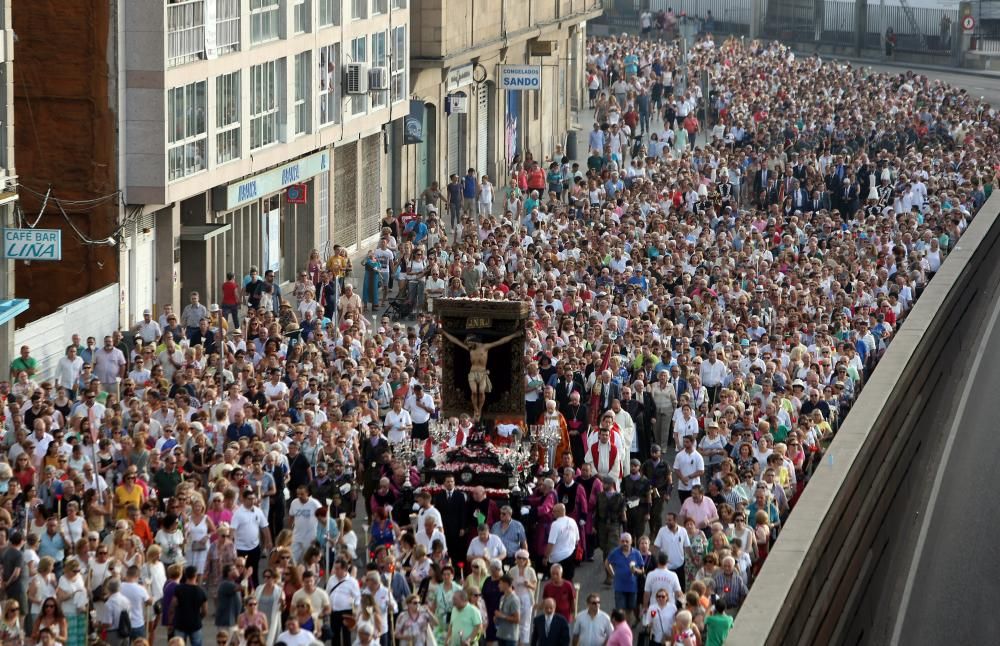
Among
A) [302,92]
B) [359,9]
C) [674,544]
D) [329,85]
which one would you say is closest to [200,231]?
[302,92]

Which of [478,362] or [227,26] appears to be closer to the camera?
[478,362]

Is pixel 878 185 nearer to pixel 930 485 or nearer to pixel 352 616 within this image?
pixel 930 485

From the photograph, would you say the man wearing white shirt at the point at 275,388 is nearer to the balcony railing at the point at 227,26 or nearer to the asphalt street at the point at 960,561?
the asphalt street at the point at 960,561

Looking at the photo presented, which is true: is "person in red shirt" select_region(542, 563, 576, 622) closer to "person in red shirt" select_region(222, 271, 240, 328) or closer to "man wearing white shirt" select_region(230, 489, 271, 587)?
"man wearing white shirt" select_region(230, 489, 271, 587)

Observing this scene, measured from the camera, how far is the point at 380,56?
160ft

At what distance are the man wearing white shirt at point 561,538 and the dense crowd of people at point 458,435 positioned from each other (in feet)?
0.12

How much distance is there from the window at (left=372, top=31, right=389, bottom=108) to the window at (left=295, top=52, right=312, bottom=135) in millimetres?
4082

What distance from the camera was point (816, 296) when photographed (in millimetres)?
34625

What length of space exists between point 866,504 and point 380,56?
23.9 m

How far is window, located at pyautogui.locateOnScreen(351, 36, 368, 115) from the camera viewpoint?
47.0 m

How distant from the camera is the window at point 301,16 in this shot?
43.0 m

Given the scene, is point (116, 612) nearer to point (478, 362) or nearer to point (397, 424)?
point (397, 424)

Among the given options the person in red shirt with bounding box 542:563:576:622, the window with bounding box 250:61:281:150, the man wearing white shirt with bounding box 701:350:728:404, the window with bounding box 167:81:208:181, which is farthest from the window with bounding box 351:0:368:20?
the person in red shirt with bounding box 542:563:576:622

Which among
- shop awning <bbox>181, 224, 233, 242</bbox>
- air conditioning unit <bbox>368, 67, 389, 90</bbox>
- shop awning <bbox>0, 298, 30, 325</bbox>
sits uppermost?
air conditioning unit <bbox>368, 67, 389, 90</bbox>
